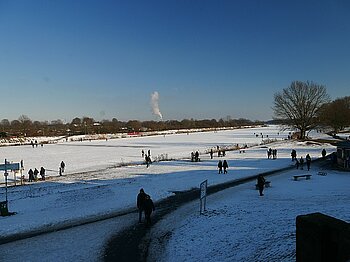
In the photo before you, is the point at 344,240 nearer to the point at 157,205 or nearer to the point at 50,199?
the point at 157,205

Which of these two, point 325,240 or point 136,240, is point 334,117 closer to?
point 136,240

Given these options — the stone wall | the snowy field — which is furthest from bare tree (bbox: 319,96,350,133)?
the stone wall

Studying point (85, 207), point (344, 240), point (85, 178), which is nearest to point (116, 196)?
point (85, 207)

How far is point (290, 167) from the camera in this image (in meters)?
29.0

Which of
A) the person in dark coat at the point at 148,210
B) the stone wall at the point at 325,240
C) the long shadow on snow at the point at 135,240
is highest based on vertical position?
the stone wall at the point at 325,240

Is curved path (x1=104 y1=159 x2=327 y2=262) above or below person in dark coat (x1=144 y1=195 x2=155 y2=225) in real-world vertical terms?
below

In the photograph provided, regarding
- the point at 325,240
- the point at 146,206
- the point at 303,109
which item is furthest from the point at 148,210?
the point at 303,109

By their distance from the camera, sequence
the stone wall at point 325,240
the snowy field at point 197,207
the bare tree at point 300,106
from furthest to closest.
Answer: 1. the bare tree at point 300,106
2. the snowy field at point 197,207
3. the stone wall at point 325,240

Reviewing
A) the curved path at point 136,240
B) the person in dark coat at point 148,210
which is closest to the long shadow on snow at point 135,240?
the curved path at point 136,240

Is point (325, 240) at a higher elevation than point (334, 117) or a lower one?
lower

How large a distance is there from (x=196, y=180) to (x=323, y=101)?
50.1 metres

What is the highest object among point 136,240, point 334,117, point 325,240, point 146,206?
point 334,117

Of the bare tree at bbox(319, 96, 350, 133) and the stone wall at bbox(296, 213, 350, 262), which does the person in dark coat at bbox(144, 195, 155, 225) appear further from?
the bare tree at bbox(319, 96, 350, 133)

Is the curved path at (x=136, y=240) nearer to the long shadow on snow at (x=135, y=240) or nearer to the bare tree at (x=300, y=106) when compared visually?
the long shadow on snow at (x=135, y=240)
